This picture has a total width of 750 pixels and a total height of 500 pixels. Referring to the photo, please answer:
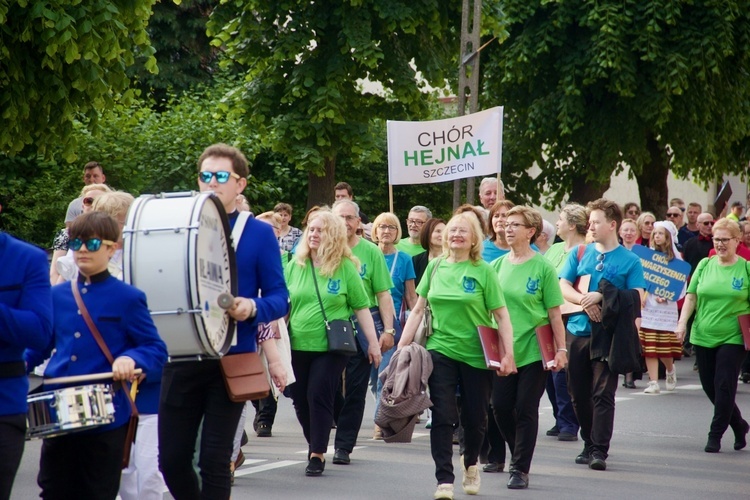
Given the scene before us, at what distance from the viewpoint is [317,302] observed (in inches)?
365

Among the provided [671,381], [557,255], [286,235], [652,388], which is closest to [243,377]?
[557,255]

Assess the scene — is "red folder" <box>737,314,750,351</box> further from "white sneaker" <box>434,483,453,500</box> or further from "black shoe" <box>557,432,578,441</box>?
"white sneaker" <box>434,483,453,500</box>

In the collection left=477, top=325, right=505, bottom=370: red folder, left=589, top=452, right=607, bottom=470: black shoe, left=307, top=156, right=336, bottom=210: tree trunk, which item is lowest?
left=589, top=452, right=607, bottom=470: black shoe

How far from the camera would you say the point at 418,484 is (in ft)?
28.8

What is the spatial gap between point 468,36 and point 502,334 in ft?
38.7

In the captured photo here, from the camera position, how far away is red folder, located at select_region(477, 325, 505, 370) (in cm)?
816

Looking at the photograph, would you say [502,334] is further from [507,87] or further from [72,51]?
[507,87]

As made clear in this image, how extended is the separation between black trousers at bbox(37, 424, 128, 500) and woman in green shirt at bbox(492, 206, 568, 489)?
400cm

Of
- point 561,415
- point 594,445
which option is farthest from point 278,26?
point 594,445

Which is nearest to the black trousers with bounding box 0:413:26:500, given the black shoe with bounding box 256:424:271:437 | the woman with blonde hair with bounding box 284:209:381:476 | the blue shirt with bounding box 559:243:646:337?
the woman with blonde hair with bounding box 284:209:381:476

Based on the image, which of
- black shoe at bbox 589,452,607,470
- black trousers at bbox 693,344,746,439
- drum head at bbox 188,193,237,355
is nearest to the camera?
drum head at bbox 188,193,237,355

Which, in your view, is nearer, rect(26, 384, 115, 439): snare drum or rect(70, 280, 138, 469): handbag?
rect(26, 384, 115, 439): snare drum

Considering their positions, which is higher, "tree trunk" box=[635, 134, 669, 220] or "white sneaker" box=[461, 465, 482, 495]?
"tree trunk" box=[635, 134, 669, 220]

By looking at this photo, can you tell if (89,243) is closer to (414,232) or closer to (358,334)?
(358,334)
